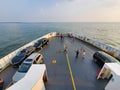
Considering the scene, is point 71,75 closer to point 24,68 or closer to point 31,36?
point 24,68

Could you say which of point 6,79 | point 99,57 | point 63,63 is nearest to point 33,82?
point 6,79

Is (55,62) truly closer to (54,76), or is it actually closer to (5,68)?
(54,76)

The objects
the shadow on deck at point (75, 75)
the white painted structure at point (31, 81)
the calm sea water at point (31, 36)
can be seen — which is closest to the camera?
the white painted structure at point (31, 81)

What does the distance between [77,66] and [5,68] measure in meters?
9.12

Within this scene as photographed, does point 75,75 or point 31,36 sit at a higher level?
point 75,75

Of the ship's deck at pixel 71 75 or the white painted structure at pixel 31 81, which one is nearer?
the white painted structure at pixel 31 81

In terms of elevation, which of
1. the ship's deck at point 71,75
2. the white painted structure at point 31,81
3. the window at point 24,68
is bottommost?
the ship's deck at point 71,75

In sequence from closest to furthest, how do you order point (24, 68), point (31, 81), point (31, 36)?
point (31, 81)
point (24, 68)
point (31, 36)

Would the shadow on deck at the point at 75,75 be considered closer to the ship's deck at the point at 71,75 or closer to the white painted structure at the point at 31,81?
the ship's deck at the point at 71,75

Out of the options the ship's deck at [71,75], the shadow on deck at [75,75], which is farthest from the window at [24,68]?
the shadow on deck at [75,75]

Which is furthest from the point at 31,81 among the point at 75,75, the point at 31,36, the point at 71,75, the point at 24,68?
the point at 31,36

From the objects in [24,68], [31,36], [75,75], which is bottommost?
[31,36]

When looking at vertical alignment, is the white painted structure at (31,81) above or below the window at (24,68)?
above

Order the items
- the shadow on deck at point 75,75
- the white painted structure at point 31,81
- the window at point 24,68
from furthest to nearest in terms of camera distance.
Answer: the window at point 24,68, the shadow on deck at point 75,75, the white painted structure at point 31,81
